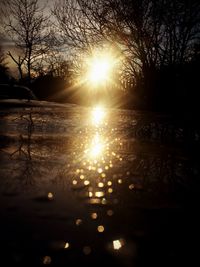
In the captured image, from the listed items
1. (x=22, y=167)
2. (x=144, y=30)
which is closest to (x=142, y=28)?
(x=144, y=30)

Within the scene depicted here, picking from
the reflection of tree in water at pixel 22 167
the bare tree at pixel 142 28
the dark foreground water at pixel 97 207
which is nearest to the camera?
the dark foreground water at pixel 97 207

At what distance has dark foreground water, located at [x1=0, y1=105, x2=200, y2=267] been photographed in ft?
4.28

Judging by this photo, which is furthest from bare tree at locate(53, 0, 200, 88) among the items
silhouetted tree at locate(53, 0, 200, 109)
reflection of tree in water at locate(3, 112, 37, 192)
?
reflection of tree in water at locate(3, 112, 37, 192)

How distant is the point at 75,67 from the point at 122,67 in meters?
2.79

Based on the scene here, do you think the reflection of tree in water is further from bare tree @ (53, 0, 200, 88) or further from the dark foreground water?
bare tree @ (53, 0, 200, 88)

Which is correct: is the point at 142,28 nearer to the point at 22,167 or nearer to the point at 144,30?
the point at 144,30

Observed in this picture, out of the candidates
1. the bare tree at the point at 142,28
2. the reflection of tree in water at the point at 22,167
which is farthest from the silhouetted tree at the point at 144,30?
the reflection of tree in water at the point at 22,167

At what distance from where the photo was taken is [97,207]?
184cm

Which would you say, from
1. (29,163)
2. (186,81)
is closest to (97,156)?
(29,163)

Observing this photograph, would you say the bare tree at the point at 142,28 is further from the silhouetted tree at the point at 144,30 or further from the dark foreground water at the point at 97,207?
the dark foreground water at the point at 97,207

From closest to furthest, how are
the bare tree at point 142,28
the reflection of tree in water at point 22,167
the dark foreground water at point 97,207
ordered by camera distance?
the dark foreground water at point 97,207
the reflection of tree in water at point 22,167
the bare tree at point 142,28

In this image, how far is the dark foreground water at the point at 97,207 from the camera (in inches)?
51.4

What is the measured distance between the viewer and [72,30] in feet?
49.7

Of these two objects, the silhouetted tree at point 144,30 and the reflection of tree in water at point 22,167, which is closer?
the reflection of tree in water at point 22,167
